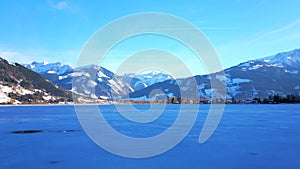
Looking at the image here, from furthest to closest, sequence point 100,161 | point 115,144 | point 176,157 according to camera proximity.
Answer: point 115,144
point 176,157
point 100,161

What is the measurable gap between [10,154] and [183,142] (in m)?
11.7

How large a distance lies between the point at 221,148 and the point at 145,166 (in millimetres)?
6922

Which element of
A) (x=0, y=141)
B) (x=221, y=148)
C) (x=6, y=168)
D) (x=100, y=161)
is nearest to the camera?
(x=6, y=168)

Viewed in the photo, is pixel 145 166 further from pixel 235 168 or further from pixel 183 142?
pixel 183 142

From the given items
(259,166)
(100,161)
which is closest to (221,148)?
(259,166)

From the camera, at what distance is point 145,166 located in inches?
550

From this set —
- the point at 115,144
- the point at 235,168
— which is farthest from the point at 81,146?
the point at 235,168

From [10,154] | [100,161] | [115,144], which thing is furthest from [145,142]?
[10,154]

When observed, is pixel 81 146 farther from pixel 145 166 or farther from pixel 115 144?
pixel 145 166

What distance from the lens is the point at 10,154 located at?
16953mm

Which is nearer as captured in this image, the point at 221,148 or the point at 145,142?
the point at 221,148

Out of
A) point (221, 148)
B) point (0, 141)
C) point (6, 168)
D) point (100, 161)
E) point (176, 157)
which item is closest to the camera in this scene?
point (6, 168)

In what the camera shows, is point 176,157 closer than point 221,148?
Yes

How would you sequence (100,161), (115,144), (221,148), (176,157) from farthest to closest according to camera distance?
(115,144), (221,148), (176,157), (100,161)
